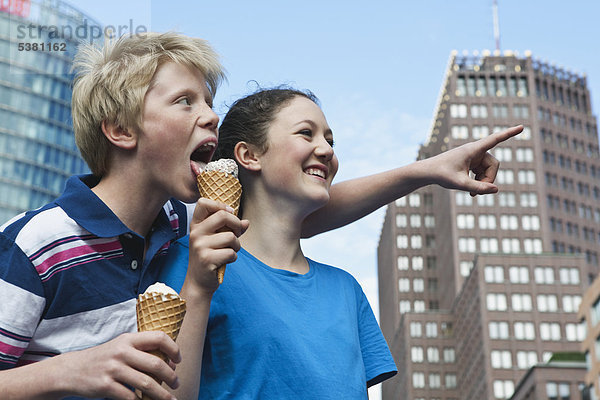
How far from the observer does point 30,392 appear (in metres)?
Answer: 2.77

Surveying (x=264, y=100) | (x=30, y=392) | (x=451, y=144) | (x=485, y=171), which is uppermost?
(x=451, y=144)

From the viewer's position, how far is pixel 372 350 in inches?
169

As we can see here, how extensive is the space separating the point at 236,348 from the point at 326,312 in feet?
1.73

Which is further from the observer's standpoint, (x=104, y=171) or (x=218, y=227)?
(x=104, y=171)

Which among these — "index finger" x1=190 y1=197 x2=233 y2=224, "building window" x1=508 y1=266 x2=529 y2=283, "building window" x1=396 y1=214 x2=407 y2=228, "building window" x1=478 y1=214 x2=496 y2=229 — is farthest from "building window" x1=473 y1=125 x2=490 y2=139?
"index finger" x1=190 y1=197 x2=233 y2=224

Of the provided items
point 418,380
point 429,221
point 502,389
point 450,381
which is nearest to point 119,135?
point 502,389

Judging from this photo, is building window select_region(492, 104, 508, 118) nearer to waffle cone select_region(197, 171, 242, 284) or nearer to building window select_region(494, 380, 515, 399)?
building window select_region(494, 380, 515, 399)

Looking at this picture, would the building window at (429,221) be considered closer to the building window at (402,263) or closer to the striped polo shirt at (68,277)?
the building window at (402,263)

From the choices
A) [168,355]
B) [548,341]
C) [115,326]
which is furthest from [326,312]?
[548,341]

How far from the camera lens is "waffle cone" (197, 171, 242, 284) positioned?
327cm

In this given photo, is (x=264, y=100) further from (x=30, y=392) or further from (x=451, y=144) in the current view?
(x=451, y=144)

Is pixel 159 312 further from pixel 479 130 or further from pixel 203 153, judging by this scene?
pixel 479 130

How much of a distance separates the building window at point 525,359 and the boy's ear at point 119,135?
3920 inches

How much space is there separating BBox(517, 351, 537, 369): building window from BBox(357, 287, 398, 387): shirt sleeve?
98.4m
